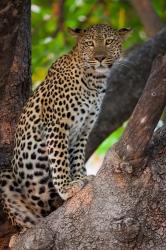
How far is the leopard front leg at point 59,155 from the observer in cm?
676

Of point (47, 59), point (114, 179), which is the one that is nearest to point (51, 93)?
point (114, 179)

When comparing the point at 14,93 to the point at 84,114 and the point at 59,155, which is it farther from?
the point at 59,155

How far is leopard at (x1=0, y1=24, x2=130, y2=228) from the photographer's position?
6891mm

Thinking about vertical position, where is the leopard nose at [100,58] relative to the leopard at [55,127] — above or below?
above

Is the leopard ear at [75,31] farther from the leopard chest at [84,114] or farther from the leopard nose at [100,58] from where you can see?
the leopard chest at [84,114]

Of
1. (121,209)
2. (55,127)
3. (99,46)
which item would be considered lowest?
(121,209)

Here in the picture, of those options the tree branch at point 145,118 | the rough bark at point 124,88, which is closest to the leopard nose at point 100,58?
the tree branch at point 145,118

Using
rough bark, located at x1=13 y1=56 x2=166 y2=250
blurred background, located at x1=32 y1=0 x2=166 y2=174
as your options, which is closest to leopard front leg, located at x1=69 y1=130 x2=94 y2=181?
rough bark, located at x1=13 y1=56 x2=166 y2=250

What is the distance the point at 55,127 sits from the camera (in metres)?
6.89

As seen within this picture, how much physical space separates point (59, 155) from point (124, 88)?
251cm

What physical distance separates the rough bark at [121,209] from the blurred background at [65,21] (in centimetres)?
572

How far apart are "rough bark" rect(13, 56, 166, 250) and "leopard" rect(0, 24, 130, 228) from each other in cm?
85

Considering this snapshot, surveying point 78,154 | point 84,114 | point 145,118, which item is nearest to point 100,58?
point 84,114

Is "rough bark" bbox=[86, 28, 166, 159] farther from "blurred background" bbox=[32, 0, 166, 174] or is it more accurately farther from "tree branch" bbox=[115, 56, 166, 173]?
"tree branch" bbox=[115, 56, 166, 173]
